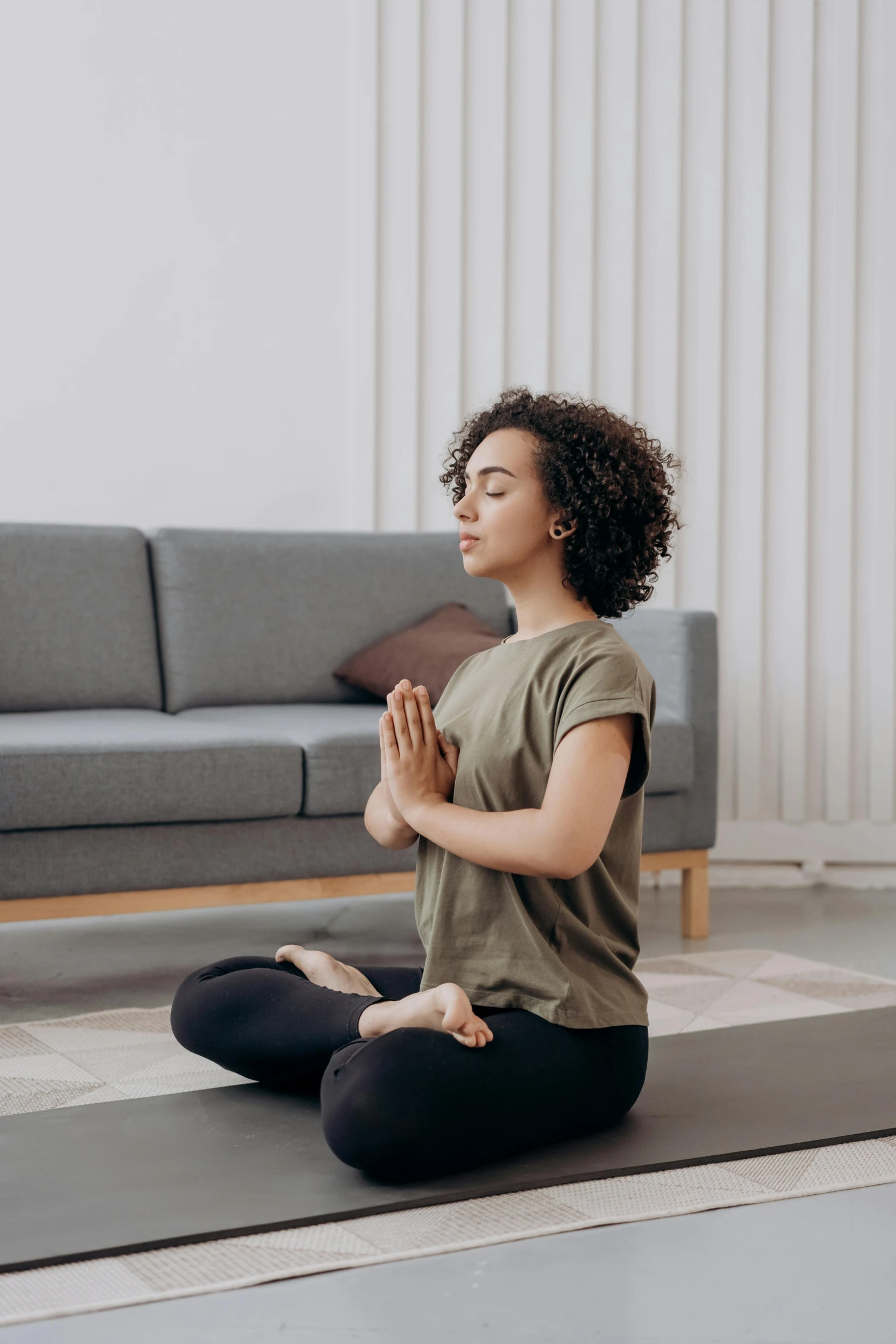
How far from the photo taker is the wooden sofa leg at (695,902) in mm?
2982

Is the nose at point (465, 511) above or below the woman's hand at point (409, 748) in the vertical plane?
above

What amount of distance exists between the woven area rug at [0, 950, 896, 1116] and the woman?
246mm

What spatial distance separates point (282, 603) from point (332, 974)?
150 cm

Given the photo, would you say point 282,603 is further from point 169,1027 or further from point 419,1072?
point 419,1072

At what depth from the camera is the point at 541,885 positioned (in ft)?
5.00

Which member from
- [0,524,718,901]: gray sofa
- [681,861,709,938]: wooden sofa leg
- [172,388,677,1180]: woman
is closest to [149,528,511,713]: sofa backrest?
[0,524,718,901]: gray sofa

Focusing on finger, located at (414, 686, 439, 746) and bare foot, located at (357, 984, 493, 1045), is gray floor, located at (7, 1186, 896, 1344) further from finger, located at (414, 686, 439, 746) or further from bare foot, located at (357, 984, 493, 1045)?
finger, located at (414, 686, 439, 746)

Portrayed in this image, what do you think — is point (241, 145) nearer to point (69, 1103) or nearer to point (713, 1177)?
point (69, 1103)

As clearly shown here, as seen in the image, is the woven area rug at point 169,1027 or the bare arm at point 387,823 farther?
the woven area rug at point 169,1027

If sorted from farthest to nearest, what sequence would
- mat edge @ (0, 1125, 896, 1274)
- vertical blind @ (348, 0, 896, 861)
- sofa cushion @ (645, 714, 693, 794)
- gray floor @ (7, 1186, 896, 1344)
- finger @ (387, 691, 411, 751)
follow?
vertical blind @ (348, 0, 896, 861) → sofa cushion @ (645, 714, 693, 794) → finger @ (387, 691, 411, 751) → mat edge @ (0, 1125, 896, 1274) → gray floor @ (7, 1186, 896, 1344)

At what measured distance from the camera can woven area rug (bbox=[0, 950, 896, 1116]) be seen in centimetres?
184

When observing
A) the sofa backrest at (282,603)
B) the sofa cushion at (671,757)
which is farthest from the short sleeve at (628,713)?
the sofa backrest at (282,603)

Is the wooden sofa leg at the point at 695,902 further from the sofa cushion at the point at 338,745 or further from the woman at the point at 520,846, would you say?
the woman at the point at 520,846

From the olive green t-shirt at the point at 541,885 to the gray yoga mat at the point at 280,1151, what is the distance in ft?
0.55
